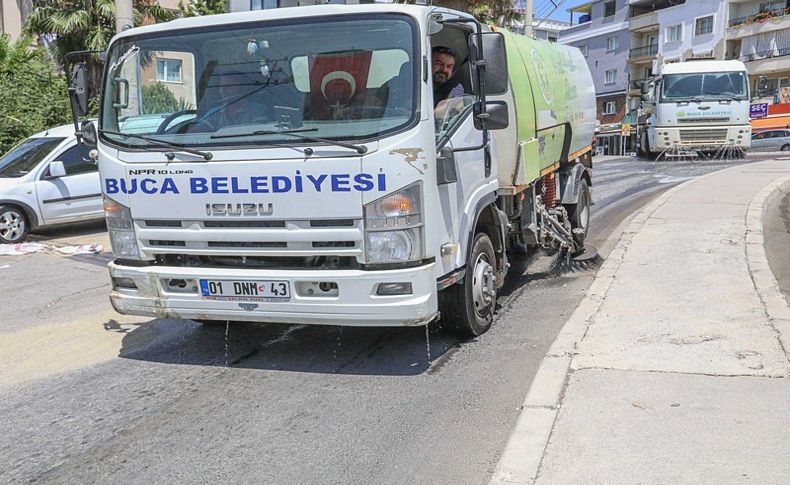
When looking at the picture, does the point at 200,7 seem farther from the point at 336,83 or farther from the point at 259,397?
the point at 259,397

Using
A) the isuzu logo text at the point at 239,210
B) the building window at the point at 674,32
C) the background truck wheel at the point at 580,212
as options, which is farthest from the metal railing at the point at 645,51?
the isuzu logo text at the point at 239,210

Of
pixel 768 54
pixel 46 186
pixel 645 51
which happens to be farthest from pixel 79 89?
pixel 645 51

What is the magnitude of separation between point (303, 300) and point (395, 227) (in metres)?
0.80

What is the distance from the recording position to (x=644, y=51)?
57.5 meters

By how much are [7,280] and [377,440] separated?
7034 mm

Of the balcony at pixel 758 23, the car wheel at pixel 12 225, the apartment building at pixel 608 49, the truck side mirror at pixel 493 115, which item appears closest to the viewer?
the truck side mirror at pixel 493 115

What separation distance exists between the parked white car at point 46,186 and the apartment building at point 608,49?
5120cm

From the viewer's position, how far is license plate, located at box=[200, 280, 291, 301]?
466cm

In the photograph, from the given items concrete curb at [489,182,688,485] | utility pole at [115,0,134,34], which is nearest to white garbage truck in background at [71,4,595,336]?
concrete curb at [489,182,688,485]

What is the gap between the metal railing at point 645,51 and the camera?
186ft

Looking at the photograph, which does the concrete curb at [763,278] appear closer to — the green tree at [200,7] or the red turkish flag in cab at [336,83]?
the red turkish flag in cab at [336,83]

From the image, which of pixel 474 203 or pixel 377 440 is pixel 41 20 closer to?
pixel 474 203

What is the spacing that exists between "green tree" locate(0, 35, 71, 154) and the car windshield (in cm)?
339

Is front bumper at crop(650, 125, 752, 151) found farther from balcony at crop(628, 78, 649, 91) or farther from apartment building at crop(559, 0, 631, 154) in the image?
apartment building at crop(559, 0, 631, 154)
